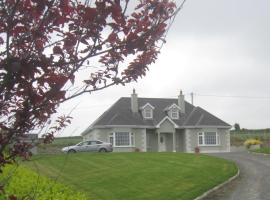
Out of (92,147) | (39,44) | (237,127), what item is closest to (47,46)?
(39,44)

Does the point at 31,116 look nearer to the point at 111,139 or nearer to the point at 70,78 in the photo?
the point at 70,78

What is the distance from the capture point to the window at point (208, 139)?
52.9 m

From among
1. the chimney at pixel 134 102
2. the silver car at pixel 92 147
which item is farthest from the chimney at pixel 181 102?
the silver car at pixel 92 147

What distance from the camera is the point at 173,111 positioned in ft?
178

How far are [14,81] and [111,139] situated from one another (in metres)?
46.8

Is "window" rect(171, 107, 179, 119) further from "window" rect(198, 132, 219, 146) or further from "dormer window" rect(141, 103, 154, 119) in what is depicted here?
"window" rect(198, 132, 219, 146)

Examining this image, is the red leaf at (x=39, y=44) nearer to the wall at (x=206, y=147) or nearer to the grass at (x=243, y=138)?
the wall at (x=206, y=147)

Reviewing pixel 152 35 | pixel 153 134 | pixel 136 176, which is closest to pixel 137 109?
pixel 153 134

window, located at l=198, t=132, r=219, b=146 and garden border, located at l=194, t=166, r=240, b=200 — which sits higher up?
window, located at l=198, t=132, r=219, b=146

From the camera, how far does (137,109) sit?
2105 inches

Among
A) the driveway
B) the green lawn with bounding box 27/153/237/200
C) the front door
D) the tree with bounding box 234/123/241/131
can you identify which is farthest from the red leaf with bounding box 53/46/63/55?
the tree with bounding box 234/123/241/131

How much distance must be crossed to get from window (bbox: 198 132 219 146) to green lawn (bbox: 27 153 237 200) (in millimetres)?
21352

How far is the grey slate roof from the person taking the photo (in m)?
50.5

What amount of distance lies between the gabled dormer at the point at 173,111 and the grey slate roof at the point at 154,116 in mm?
510
